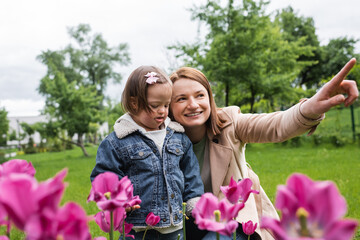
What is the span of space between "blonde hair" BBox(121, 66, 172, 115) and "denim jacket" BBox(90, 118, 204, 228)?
128mm

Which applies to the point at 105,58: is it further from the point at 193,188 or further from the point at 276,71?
the point at 193,188

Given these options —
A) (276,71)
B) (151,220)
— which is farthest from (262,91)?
(151,220)

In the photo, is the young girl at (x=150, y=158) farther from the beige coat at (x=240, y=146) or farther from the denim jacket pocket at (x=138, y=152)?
the beige coat at (x=240, y=146)

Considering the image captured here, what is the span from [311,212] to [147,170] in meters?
1.61

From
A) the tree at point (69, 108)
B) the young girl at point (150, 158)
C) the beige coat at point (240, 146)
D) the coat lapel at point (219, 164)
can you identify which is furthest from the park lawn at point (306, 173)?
the tree at point (69, 108)

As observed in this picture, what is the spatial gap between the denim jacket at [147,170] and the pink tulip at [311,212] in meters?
1.53

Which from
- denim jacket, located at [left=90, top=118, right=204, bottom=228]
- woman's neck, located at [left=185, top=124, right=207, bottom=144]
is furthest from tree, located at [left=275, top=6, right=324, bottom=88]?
denim jacket, located at [left=90, top=118, right=204, bottom=228]

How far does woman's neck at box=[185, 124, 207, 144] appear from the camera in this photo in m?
2.67

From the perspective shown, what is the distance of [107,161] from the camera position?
6.36 feet

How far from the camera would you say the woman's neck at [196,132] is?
267cm

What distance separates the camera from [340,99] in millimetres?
1580

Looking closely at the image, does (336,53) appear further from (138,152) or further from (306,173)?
(138,152)

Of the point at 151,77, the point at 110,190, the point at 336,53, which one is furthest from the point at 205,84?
the point at 336,53

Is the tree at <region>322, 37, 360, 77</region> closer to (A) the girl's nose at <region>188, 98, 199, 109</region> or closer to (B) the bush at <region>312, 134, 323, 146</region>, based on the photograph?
(B) the bush at <region>312, 134, 323, 146</region>
